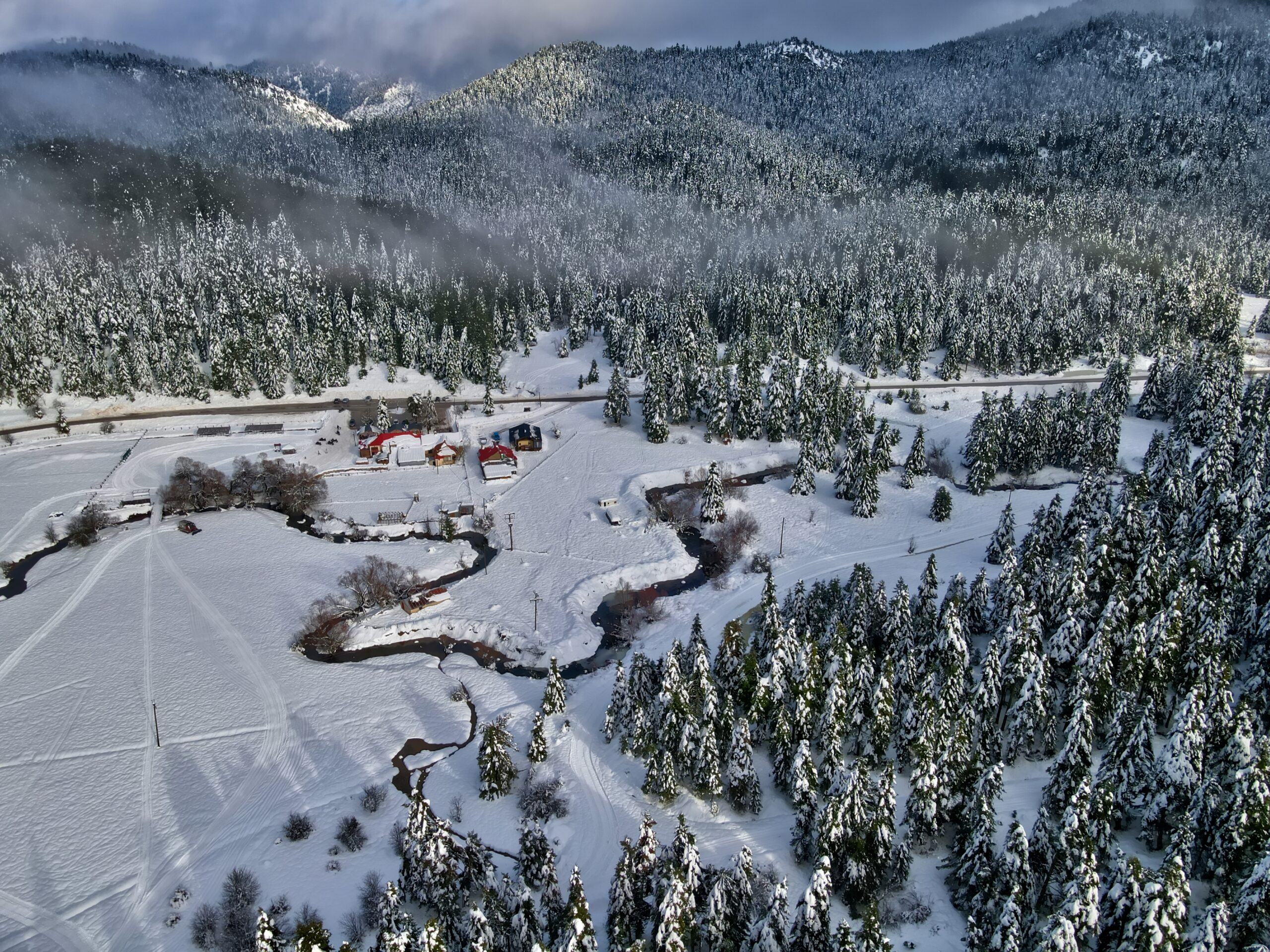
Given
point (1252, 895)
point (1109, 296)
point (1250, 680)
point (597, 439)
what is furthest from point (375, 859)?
point (1109, 296)

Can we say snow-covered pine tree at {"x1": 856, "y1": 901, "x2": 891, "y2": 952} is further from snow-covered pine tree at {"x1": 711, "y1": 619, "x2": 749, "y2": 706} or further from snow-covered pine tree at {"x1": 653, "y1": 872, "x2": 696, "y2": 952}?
snow-covered pine tree at {"x1": 711, "y1": 619, "x2": 749, "y2": 706}

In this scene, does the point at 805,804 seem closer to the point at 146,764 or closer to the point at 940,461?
the point at 146,764

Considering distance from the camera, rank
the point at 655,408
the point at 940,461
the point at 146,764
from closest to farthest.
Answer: the point at 146,764, the point at 940,461, the point at 655,408

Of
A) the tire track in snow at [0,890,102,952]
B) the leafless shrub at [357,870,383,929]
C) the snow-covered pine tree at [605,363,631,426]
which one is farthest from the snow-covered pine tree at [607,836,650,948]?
the snow-covered pine tree at [605,363,631,426]

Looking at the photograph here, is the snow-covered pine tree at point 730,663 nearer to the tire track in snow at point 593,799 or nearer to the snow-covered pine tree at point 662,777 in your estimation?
the snow-covered pine tree at point 662,777

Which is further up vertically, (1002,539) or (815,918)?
(815,918)

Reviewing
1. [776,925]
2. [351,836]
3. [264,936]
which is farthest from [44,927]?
[776,925]

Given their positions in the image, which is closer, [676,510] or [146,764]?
[146,764]

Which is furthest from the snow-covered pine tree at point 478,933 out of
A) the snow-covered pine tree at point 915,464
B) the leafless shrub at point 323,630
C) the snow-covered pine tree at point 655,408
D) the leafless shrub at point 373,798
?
the snow-covered pine tree at point 655,408
